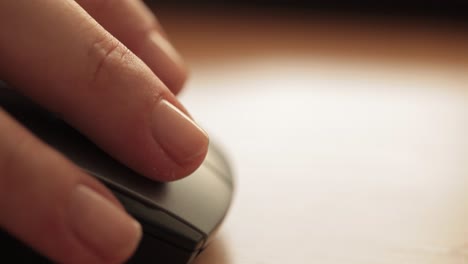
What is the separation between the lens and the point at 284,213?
0.50m

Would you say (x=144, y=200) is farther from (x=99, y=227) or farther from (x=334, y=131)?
(x=334, y=131)

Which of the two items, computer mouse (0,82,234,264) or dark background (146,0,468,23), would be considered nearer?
computer mouse (0,82,234,264)

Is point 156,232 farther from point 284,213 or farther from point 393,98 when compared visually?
point 393,98

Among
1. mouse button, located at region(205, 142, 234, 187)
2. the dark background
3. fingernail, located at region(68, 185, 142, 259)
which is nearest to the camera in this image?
fingernail, located at region(68, 185, 142, 259)

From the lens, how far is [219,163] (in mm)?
479

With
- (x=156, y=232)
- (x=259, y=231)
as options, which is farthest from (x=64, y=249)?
(x=259, y=231)

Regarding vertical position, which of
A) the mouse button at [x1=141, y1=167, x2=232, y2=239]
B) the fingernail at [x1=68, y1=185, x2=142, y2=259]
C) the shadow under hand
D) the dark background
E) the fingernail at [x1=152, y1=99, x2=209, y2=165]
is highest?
the dark background

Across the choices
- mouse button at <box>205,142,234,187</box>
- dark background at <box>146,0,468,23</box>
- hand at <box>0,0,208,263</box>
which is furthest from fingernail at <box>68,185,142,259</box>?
dark background at <box>146,0,468,23</box>

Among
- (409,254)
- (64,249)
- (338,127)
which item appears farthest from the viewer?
(338,127)

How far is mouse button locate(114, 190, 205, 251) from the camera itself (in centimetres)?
39

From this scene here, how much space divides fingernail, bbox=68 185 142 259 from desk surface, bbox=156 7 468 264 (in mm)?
97

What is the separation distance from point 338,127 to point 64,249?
0.33 meters

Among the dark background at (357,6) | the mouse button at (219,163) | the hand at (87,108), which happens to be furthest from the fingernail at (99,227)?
the dark background at (357,6)

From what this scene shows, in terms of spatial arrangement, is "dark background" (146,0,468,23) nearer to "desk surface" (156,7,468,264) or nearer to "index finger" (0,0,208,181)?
"desk surface" (156,7,468,264)
